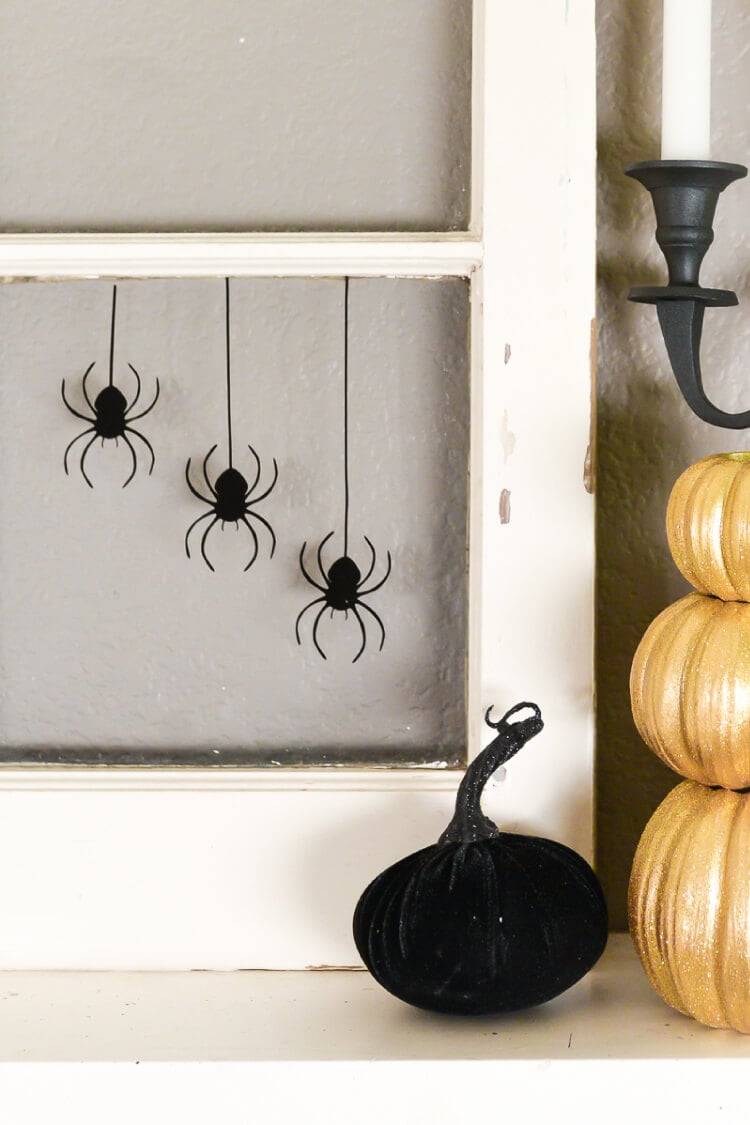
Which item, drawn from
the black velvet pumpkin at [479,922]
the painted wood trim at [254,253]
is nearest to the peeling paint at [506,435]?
the painted wood trim at [254,253]

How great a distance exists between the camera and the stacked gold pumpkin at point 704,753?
56 centimetres

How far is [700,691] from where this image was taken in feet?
1.84

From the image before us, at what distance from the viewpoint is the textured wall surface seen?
710mm

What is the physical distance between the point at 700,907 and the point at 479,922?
0.12 meters

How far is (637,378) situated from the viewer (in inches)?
28.4

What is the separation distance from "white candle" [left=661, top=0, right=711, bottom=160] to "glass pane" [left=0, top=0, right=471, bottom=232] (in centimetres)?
14

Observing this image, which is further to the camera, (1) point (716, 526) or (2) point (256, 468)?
(2) point (256, 468)

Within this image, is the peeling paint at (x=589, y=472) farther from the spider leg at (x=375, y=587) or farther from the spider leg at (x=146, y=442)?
the spider leg at (x=146, y=442)

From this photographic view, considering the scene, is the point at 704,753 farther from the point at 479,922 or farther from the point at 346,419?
the point at 346,419

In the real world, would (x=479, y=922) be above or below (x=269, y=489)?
below

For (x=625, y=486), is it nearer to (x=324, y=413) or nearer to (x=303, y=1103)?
(x=324, y=413)

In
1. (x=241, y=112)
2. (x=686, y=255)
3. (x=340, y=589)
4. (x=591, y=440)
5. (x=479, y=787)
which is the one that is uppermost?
(x=241, y=112)

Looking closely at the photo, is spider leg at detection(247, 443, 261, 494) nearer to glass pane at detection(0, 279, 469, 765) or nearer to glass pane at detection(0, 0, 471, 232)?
glass pane at detection(0, 279, 469, 765)

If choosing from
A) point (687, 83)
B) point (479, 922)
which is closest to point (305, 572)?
point (479, 922)
